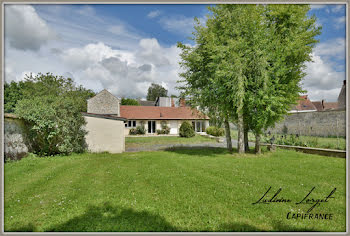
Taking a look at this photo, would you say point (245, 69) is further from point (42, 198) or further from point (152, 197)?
point (42, 198)

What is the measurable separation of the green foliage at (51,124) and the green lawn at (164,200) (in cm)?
366

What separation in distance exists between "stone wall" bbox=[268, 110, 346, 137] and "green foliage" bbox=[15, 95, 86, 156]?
17388mm

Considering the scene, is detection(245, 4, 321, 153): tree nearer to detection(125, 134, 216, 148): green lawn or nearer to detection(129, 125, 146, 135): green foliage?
detection(125, 134, 216, 148): green lawn

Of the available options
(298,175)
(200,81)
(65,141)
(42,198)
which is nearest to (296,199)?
(298,175)

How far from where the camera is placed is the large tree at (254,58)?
10023 mm

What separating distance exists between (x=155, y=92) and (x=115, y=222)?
7113 cm

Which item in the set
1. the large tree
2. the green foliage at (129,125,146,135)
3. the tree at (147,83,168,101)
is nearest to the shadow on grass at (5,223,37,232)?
the large tree

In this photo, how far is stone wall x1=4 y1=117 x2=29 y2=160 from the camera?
8.54 metres

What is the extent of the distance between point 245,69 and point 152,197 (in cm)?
898

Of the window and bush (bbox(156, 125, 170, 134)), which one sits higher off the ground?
the window

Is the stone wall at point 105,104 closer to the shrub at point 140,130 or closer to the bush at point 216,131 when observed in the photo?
the shrub at point 140,130

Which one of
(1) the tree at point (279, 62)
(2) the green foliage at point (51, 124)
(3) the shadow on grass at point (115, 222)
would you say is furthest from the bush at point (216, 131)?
(3) the shadow on grass at point (115, 222)

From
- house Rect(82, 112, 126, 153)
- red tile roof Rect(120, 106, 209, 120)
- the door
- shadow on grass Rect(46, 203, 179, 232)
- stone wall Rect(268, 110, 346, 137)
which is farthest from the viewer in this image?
the door

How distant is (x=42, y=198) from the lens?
4.45 metres
